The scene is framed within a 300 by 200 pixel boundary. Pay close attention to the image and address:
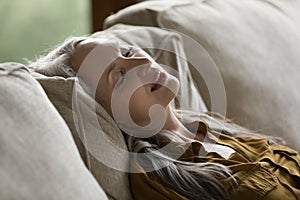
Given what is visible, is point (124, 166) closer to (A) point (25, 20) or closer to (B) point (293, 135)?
(B) point (293, 135)

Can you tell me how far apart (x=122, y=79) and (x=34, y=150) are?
44 centimetres

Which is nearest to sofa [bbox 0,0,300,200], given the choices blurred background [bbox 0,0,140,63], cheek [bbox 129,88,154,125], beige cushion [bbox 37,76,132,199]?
beige cushion [bbox 37,76,132,199]

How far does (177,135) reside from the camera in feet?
5.22

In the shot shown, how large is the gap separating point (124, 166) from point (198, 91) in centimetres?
52

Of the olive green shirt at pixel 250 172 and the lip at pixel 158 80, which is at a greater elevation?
the lip at pixel 158 80

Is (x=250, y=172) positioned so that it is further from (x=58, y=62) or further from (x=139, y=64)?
(x=58, y=62)

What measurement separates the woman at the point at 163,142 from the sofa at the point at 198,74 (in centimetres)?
6

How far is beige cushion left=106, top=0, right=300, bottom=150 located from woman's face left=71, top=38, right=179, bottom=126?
31 centimetres

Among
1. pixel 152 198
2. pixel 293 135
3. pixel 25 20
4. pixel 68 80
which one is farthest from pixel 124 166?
pixel 25 20

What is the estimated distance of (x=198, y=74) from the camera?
1874 millimetres

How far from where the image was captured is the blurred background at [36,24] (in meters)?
3.17

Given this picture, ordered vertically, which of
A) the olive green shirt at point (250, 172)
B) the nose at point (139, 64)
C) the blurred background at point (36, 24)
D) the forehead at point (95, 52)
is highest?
the forehead at point (95, 52)

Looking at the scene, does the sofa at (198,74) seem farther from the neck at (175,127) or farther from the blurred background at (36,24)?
the blurred background at (36,24)

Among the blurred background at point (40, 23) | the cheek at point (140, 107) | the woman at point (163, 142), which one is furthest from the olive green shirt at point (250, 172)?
the blurred background at point (40, 23)
